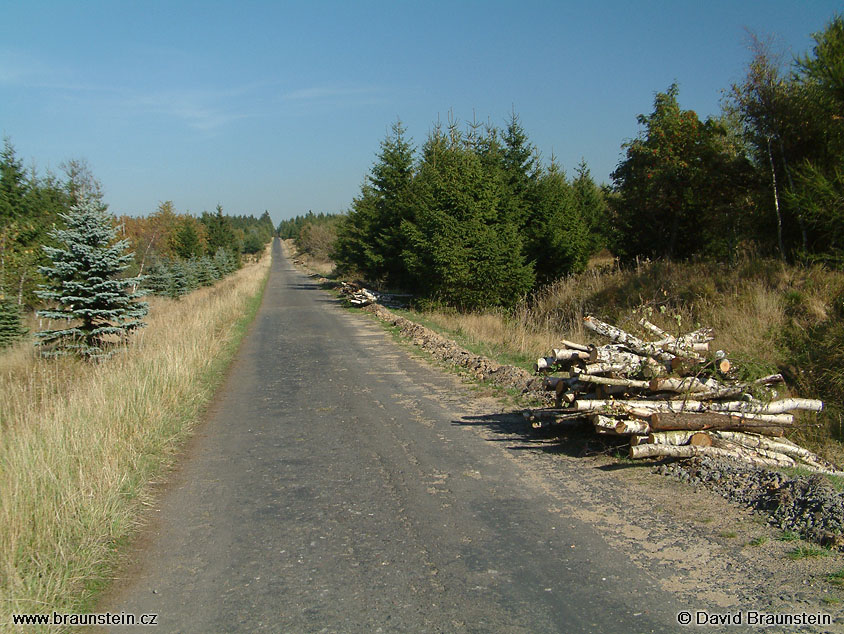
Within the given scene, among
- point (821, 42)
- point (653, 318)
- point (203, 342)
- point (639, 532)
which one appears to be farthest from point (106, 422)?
point (821, 42)

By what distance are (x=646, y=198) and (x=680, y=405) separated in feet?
56.8

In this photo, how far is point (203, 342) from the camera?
13727mm

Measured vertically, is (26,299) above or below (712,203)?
below

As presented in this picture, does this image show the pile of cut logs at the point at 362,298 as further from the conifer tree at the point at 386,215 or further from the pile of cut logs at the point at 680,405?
the pile of cut logs at the point at 680,405

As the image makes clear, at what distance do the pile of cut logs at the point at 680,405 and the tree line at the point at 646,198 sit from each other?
919 centimetres

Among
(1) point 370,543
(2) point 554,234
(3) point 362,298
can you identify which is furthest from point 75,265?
(2) point 554,234

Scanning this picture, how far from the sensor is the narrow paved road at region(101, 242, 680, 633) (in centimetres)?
371

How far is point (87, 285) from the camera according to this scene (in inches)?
491

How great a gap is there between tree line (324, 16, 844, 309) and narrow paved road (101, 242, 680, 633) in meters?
11.9

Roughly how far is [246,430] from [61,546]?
3948 mm

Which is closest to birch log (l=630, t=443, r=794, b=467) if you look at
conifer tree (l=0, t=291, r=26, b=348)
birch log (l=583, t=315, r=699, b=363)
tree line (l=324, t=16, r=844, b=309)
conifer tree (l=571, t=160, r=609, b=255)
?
birch log (l=583, t=315, r=699, b=363)

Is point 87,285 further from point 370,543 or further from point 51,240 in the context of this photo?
point 51,240

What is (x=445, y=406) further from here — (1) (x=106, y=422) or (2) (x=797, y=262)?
(2) (x=797, y=262)

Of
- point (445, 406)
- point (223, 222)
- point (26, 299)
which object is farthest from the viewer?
point (223, 222)
